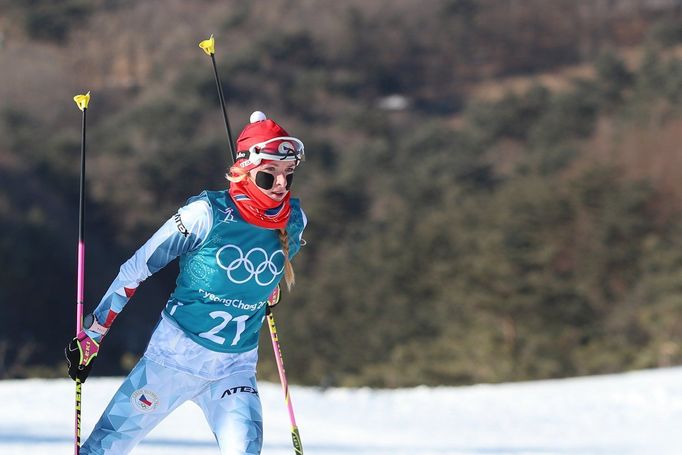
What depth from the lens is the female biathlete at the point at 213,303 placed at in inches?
172

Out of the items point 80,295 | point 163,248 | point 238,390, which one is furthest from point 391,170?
point 163,248

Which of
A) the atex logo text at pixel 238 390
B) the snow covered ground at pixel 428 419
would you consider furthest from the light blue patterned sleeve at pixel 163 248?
the snow covered ground at pixel 428 419

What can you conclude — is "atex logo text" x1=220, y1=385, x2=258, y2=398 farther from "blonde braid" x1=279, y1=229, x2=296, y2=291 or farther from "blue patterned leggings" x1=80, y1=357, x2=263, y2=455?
"blonde braid" x1=279, y1=229, x2=296, y2=291

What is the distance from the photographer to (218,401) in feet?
14.7

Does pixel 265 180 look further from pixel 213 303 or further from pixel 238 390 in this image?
pixel 238 390

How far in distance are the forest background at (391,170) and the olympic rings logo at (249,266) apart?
6.98m

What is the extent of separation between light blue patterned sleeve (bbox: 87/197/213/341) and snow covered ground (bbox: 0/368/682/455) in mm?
2578

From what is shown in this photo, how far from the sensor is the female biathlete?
14.3 ft

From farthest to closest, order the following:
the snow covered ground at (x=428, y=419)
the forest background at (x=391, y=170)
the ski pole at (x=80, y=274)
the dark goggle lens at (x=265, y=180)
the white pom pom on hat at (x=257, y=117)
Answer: the forest background at (x=391, y=170) < the snow covered ground at (x=428, y=419) < the white pom pom on hat at (x=257, y=117) < the ski pole at (x=80, y=274) < the dark goggle lens at (x=265, y=180)

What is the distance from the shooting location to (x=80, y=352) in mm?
4441

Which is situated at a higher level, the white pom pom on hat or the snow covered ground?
the white pom pom on hat

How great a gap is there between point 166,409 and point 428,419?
508cm

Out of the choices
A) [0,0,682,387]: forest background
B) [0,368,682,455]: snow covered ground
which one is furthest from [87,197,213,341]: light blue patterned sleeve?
[0,0,682,387]: forest background

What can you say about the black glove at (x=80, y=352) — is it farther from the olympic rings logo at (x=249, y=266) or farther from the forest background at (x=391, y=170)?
the forest background at (x=391, y=170)
